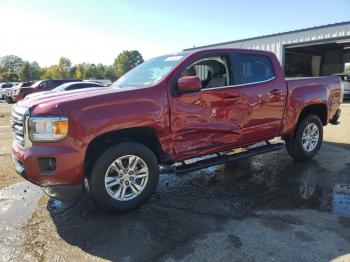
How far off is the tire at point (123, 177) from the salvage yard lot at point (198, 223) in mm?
185

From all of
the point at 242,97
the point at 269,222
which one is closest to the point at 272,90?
the point at 242,97

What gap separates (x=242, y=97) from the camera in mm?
4992

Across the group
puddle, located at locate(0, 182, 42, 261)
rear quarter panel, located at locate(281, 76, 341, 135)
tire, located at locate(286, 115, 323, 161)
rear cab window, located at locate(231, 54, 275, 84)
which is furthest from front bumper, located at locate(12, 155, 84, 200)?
tire, located at locate(286, 115, 323, 161)

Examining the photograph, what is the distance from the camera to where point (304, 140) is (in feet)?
20.8

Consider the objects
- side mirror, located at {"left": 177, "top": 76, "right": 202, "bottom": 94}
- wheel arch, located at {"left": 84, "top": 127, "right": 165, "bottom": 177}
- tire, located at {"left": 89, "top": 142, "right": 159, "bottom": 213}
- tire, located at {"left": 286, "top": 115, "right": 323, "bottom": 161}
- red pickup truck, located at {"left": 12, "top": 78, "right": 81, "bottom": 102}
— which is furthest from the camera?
red pickup truck, located at {"left": 12, "top": 78, "right": 81, "bottom": 102}

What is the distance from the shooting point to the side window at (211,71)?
198 inches

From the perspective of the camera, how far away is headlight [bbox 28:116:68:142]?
363 cm

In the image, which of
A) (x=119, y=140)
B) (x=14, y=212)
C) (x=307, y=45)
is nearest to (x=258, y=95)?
(x=119, y=140)

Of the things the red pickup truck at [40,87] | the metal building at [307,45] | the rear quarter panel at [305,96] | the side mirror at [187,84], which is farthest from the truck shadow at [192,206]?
the red pickup truck at [40,87]

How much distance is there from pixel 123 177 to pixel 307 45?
19908 millimetres

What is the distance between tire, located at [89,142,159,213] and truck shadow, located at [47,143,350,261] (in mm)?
181

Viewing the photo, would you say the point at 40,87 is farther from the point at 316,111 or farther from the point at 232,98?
the point at 232,98

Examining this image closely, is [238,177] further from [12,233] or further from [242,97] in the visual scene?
[12,233]

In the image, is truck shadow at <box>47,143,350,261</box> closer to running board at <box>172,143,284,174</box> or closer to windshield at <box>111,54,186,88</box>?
running board at <box>172,143,284,174</box>
